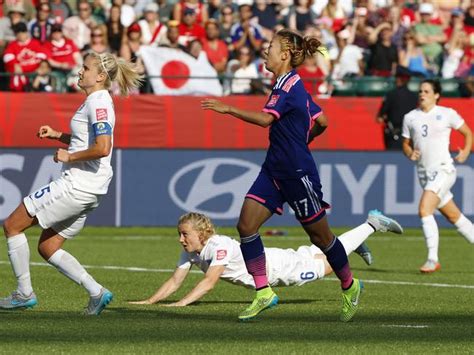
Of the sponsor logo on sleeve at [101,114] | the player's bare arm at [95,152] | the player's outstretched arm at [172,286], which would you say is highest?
the sponsor logo on sleeve at [101,114]

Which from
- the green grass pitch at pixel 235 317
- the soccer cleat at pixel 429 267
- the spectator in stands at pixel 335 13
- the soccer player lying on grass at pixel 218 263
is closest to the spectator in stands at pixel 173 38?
the spectator in stands at pixel 335 13

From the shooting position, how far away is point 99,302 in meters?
10.4

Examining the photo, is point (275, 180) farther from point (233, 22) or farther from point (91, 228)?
point (233, 22)

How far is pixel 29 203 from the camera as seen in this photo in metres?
10.2

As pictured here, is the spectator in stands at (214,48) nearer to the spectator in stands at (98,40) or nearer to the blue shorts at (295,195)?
the spectator in stands at (98,40)

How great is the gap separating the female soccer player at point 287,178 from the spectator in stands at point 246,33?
14.4m

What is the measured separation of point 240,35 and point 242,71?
1.21 meters

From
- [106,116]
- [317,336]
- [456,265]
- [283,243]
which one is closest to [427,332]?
[317,336]

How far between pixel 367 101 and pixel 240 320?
13112mm

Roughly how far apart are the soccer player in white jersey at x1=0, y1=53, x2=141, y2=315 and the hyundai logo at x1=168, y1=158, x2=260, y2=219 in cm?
1090

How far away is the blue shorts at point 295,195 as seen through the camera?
1005 centimetres

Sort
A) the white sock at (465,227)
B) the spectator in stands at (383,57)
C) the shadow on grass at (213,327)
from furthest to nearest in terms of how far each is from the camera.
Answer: the spectator in stands at (383,57) → the white sock at (465,227) → the shadow on grass at (213,327)

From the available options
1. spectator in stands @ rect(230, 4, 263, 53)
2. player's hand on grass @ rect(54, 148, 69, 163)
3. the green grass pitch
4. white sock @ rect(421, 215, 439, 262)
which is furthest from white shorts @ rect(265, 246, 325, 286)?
spectator in stands @ rect(230, 4, 263, 53)

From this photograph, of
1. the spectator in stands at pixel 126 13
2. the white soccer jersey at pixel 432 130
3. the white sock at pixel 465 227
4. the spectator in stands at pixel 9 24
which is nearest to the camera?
the white soccer jersey at pixel 432 130
